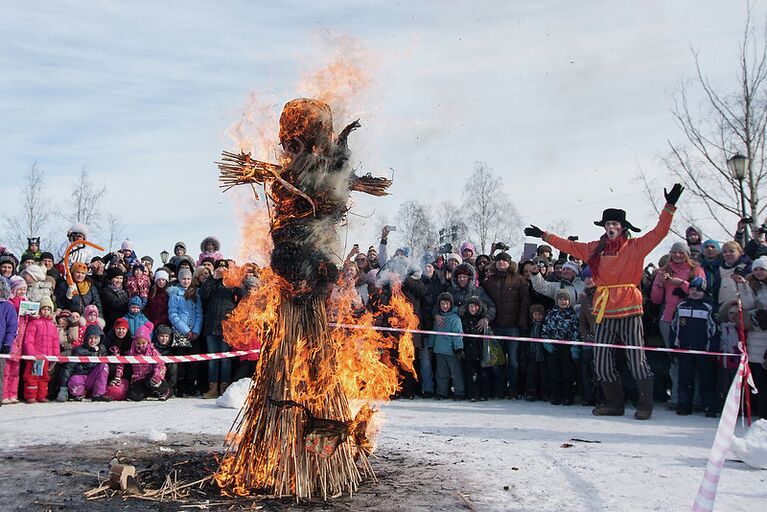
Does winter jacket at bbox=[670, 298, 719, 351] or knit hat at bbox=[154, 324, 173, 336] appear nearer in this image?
winter jacket at bbox=[670, 298, 719, 351]

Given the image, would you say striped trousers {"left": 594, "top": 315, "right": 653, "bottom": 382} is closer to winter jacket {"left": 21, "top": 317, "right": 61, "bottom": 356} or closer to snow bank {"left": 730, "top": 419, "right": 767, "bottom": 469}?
snow bank {"left": 730, "top": 419, "right": 767, "bottom": 469}

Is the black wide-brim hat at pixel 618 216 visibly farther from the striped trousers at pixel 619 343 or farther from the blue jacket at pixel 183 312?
the blue jacket at pixel 183 312

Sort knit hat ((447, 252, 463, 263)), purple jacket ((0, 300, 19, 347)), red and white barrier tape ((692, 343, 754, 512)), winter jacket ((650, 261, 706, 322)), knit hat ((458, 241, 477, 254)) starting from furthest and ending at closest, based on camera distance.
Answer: knit hat ((458, 241, 477, 254)) → knit hat ((447, 252, 463, 263)) → purple jacket ((0, 300, 19, 347)) → winter jacket ((650, 261, 706, 322)) → red and white barrier tape ((692, 343, 754, 512))

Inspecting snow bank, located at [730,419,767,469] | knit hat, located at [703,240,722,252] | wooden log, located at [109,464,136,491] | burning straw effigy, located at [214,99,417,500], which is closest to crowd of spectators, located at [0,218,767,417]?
knit hat, located at [703,240,722,252]

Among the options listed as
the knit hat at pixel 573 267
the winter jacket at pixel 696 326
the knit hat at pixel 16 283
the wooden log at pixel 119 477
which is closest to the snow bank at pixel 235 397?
the knit hat at pixel 16 283

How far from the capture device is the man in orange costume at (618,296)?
26.8 ft

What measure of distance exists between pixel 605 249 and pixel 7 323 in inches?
318

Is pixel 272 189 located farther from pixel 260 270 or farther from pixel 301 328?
pixel 301 328

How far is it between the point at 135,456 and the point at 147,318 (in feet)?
18.1

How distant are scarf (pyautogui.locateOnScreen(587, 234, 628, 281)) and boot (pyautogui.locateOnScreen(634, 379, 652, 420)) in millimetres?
1368

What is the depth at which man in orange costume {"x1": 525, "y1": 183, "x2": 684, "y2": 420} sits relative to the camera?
8172mm

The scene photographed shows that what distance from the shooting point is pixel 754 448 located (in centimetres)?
562

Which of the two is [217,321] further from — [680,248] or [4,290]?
[680,248]

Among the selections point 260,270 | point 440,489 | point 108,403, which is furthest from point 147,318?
point 440,489
